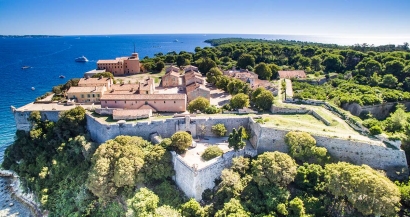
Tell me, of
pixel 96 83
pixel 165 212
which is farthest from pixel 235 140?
pixel 96 83

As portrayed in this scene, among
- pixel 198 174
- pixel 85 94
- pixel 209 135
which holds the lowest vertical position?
pixel 198 174

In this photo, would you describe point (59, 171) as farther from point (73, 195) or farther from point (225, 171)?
point (225, 171)

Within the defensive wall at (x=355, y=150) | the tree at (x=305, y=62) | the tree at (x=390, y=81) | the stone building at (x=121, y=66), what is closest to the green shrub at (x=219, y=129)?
the defensive wall at (x=355, y=150)

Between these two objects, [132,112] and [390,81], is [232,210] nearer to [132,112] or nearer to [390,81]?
[132,112]

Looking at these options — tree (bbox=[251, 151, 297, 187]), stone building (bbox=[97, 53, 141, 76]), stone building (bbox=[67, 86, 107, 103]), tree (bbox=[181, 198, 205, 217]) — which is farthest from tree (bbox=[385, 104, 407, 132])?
stone building (bbox=[97, 53, 141, 76])

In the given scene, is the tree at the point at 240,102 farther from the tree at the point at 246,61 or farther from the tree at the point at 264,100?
the tree at the point at 246,61

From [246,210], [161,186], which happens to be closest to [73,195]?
[161,186]

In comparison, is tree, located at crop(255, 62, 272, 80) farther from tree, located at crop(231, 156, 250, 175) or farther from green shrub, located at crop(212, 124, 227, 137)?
tree, located at crop(231, 156, 250, 175)
